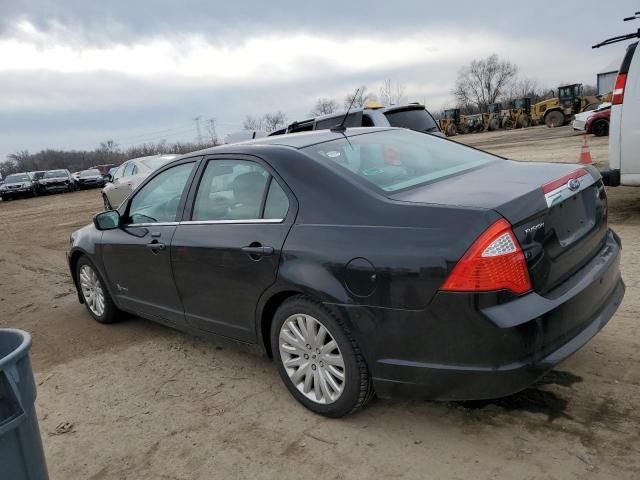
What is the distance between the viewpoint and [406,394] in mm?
2666

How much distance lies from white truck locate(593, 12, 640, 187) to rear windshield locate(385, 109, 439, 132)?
3.45m

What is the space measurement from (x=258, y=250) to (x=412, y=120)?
7029 mm

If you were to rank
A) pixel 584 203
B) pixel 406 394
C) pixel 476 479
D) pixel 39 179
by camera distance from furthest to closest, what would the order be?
pixel 39 179 < pixel 584 203 < pixel 406 394 < pixel 476 479

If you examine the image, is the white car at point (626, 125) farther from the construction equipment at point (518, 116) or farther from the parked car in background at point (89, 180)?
the construction equipment at point (518, 116)

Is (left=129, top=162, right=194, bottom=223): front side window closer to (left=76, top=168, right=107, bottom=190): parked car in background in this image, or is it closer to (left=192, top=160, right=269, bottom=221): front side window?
(left=192, top=160, right=269, bottom=221): front side window

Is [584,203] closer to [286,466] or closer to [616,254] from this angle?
[616,254]

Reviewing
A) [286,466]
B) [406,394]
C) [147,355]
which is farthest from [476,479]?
[147,355]

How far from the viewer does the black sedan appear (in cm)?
241

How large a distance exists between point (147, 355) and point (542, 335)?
304 centimetres

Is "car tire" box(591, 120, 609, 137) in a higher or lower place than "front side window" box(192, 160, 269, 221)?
lower

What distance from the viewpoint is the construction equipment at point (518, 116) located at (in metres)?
43.2

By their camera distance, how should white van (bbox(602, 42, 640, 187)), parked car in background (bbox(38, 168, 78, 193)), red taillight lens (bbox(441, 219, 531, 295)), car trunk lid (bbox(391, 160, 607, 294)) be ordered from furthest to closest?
1. parked car in background (bbox(38, 168, 78, 193))
2. white van (bbox(602, 42, 640, 187))
3. car trunk lid (bbox(391, 160, 607, 294))
4. red taillight lens (bbox(441, 219, 531, 295))

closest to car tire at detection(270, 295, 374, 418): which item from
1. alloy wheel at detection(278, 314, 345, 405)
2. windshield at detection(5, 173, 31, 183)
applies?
alloy wheel at detection(278, 314, 345, 405)

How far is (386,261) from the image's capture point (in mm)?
2568
